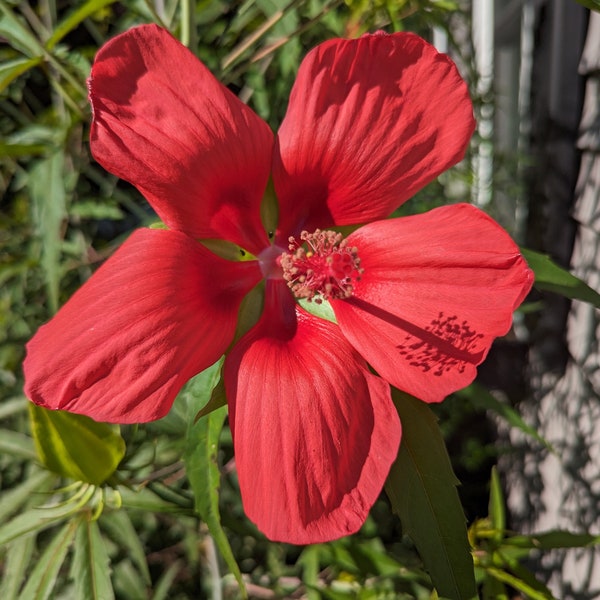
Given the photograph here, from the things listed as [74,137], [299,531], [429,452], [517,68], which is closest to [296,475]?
[299,531]

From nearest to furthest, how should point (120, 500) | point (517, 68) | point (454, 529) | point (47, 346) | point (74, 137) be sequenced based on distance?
point (47, 346) < point (454, 529) < point (120, 500) < point (74, 137) < point (517, 68)

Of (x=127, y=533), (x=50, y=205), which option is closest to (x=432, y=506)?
(x=127, y=533)

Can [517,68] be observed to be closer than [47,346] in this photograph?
No

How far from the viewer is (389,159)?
755 mm

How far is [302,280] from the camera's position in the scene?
2.66ft

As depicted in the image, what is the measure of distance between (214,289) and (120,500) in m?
0.33

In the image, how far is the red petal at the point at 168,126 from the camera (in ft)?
2.10

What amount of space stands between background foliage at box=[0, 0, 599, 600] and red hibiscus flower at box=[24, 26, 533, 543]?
0.08m

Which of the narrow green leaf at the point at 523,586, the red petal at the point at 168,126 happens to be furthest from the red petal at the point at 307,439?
the narrow green leaf at the point at 523,586

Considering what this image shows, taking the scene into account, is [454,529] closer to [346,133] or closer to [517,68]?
[346,133]

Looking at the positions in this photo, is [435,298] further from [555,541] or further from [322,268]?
[555,541]

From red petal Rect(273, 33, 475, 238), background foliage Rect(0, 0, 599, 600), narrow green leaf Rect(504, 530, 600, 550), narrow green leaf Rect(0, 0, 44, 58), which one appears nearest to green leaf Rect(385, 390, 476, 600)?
background foliage Rect(0, 0, 599, 600)

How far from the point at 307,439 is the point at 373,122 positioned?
354mm

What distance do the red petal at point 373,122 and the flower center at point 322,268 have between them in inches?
2.3
